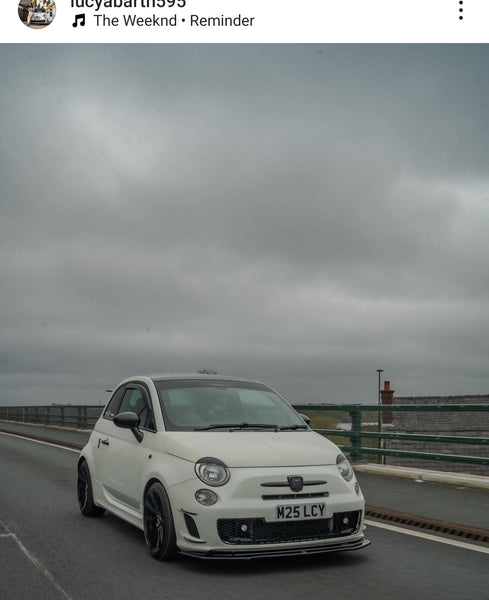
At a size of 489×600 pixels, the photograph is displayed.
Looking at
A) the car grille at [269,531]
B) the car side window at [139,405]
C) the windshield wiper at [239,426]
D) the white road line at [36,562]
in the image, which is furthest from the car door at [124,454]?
the car grille at [269,531]

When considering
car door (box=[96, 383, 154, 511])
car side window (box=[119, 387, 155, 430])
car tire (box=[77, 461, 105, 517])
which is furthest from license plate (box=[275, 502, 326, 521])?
car tire (box=[77, 461, 105, 517])

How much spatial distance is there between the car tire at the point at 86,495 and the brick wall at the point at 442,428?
27.3m

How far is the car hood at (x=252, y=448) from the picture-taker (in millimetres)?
6332

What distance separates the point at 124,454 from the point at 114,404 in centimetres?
127

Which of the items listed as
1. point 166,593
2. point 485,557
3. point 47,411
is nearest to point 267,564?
point 166,593

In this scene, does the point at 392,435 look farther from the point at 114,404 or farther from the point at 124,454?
the point at 124,454

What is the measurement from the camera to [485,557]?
22.2 ft

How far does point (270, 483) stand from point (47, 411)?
31.5m

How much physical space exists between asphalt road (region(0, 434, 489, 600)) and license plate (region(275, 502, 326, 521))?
42 cm

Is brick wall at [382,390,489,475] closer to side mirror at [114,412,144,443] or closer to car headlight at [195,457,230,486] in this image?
side mirror at [114,412,144,443]

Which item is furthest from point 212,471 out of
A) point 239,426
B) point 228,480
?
point 239,426

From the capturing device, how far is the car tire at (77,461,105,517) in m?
8.89

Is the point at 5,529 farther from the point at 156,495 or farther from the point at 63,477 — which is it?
the point at 63,477

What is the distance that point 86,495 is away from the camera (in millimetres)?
8992
